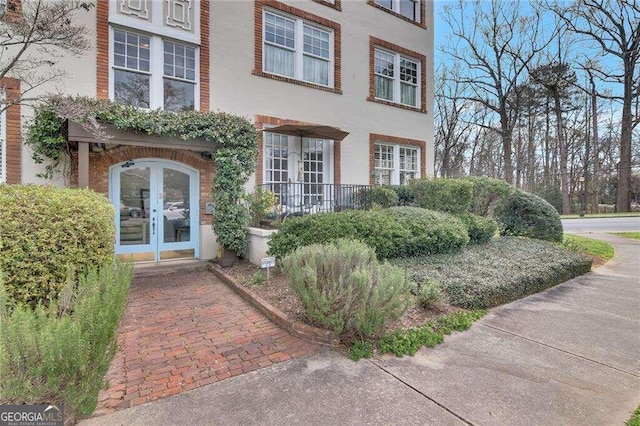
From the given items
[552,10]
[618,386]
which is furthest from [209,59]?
[552,10]

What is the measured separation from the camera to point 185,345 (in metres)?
3.78

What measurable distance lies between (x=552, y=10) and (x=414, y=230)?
25.2 metres

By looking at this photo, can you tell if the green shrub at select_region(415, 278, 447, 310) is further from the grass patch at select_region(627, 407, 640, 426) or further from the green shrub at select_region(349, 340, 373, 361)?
the grass patch at select_region(627, 407, 640, 426)

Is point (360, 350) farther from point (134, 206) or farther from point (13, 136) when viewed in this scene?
point (13, 136)

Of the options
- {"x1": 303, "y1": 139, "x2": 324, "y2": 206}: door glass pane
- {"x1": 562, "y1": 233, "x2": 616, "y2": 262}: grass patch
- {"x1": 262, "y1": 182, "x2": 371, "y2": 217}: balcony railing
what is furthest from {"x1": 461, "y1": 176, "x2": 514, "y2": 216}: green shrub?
{"x1": 303, "y1": 139, "x2": 324, "y2": 206}: door glass pane

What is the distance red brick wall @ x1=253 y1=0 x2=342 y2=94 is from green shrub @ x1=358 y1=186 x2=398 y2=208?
3337 millimetres

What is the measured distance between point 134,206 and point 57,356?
6.05m

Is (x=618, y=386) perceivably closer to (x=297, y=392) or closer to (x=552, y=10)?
(x=297, y=392)

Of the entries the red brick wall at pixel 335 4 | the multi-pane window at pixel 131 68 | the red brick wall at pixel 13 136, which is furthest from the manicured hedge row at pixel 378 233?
the red brick wall at pixel 335 4

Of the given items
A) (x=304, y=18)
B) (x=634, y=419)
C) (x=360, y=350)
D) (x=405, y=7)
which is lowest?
(x=634, y=419)

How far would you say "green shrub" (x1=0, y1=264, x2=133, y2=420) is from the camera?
2115 millimetres

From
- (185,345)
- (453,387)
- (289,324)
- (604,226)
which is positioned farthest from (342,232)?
(604,226)

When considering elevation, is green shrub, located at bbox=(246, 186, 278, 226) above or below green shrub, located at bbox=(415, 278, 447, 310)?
above

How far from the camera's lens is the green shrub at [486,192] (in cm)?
955
